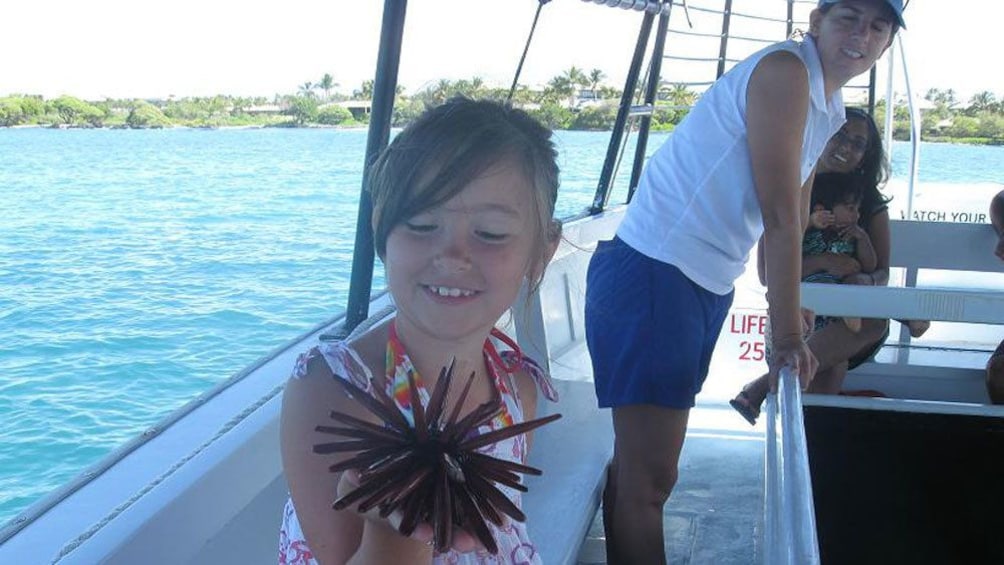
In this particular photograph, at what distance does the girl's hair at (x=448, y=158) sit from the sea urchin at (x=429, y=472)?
31 centimetres

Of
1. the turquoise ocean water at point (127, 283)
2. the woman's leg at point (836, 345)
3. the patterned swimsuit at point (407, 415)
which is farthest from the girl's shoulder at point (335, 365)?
the woman's leg at point (836, 345)

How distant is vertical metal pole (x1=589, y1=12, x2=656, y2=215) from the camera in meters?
4.50

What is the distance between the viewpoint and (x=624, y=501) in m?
2.09

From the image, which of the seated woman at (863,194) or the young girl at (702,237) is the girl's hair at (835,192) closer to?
the seated woman at (863,194)

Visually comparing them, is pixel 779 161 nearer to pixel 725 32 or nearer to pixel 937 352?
pixel 937 352

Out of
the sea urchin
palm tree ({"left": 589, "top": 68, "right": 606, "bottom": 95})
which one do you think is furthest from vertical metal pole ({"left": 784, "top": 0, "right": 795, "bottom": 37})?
the sea urchin

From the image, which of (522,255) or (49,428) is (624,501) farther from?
(49,428)

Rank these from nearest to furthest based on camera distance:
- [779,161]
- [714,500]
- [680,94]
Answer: [779,161], [714,500], [680,94]

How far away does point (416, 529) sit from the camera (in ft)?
2.36

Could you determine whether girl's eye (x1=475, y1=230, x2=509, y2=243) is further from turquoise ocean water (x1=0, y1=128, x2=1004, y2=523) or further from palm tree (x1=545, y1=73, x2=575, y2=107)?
palm tree (x1=545, y1=73, x2=575, y2=107)

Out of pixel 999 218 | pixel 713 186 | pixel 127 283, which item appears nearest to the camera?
pixel 713 186

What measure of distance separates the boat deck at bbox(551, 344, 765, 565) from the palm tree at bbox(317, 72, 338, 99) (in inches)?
46.0

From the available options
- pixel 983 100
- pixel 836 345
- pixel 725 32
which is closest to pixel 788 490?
pixel 836 345

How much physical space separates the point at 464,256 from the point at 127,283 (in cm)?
536
